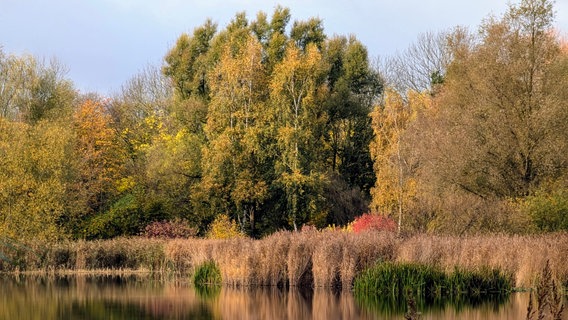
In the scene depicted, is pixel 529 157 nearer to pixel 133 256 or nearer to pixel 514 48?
pixel 514 48

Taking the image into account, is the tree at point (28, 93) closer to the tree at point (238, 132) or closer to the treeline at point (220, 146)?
the treeline at point (220, 146)

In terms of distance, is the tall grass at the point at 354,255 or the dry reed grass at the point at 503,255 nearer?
the dry reed grass at the point at 503,255

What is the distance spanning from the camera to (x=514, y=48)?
101ft

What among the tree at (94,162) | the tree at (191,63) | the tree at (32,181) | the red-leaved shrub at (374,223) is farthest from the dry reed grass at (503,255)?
the tree at (191,63)

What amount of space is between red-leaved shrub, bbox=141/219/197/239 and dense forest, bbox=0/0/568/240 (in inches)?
41.0

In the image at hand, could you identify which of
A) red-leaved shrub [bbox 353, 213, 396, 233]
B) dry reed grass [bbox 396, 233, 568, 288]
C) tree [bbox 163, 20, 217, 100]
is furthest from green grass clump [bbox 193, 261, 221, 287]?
tree [bbox 163, 20, 217, 100]

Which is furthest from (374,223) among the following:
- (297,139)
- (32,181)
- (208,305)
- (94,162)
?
(94,162)

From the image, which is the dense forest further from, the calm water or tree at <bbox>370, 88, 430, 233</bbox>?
the calm water

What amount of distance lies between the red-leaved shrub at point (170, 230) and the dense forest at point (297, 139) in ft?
3.41

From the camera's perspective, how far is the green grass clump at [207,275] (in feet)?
82.1

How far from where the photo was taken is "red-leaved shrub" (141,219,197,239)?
37344 millimetres

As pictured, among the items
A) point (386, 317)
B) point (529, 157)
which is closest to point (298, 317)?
point (386, 317)

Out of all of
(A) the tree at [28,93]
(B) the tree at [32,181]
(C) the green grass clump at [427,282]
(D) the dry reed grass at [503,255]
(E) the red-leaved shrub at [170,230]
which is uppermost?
(A) the tree at [28,93]

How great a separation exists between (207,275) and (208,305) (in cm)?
532
